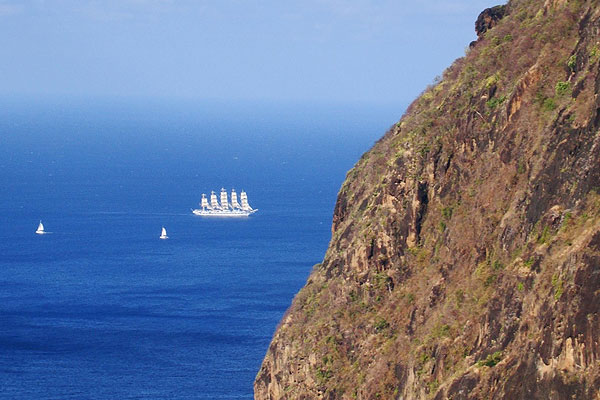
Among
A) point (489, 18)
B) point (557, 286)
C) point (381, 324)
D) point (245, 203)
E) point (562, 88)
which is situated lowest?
point (245, 203)

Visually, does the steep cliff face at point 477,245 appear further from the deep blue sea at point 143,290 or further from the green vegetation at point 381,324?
the deep blue sea at point 143,290

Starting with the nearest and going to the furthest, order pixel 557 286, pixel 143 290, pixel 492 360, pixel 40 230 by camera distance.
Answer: pixel 557 286 → pixel 492 360 → pixel 143 290 → pixel 40 230

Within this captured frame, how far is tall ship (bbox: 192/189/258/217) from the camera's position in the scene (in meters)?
169

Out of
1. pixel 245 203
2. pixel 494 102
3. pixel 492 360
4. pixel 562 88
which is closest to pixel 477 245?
pixel 562 88

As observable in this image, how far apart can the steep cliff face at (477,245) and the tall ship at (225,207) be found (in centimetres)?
12648

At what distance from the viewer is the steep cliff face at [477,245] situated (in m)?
21.4

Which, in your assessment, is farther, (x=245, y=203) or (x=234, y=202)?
(x=234, y=202)

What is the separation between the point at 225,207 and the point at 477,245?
476ft

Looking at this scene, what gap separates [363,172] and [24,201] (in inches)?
5621

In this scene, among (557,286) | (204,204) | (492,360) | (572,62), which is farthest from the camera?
(204,204)

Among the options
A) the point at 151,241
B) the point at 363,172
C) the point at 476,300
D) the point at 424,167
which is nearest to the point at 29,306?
the point at 151,241

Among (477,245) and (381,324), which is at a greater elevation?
(477,245)

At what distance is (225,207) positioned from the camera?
173 m

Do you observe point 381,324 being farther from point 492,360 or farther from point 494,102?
point 492,360
